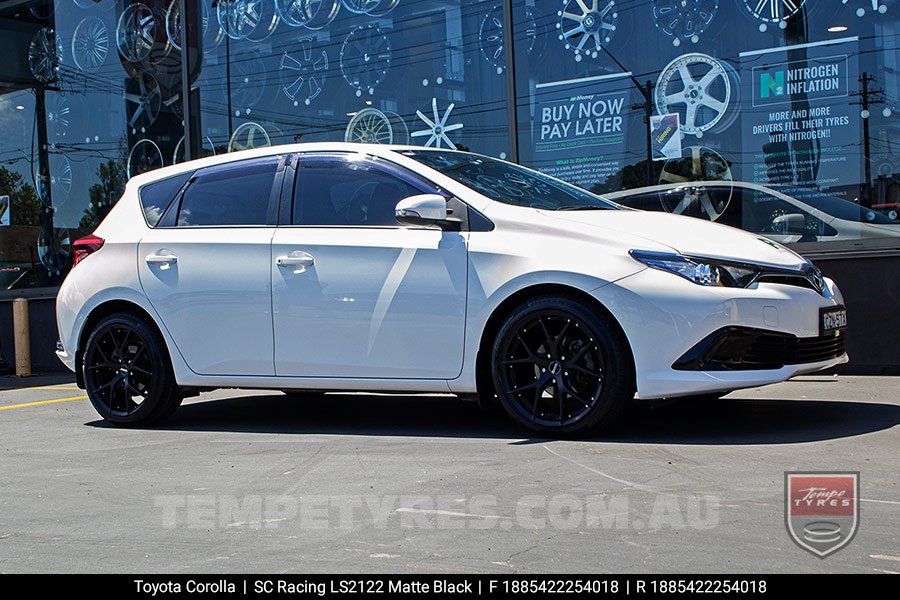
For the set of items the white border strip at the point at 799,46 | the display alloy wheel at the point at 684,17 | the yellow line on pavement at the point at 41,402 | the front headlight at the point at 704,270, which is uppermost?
the display alloy wheel at the point at 684,17

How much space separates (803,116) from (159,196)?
203 inches

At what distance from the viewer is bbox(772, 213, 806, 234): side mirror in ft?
28.8

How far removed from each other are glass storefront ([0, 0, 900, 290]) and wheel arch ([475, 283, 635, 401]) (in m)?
3.96

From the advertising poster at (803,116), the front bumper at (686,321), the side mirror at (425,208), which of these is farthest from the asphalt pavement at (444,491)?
the advertising poster at (803,116)

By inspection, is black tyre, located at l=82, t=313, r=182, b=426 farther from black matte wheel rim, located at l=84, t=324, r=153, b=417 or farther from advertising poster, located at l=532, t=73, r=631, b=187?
advertising poster, located at l=532, t=73, r=631, b=187

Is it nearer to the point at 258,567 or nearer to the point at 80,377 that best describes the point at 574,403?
the point at 258,567

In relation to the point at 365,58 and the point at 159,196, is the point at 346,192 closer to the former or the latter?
the point at 159,196

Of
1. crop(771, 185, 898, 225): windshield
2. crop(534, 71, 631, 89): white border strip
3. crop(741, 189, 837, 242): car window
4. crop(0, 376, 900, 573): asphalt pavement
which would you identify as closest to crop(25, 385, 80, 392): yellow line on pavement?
crop(0, 376, 900, 573): asphalt pavement

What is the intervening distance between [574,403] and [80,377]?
10.7ft

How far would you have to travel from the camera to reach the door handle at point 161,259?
641cm

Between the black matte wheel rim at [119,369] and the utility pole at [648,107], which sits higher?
the utility pole at [648,107]

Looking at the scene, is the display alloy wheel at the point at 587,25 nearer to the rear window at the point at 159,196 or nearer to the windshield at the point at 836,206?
the windshield at the point at 836,206

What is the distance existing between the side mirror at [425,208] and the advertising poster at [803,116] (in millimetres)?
4312
